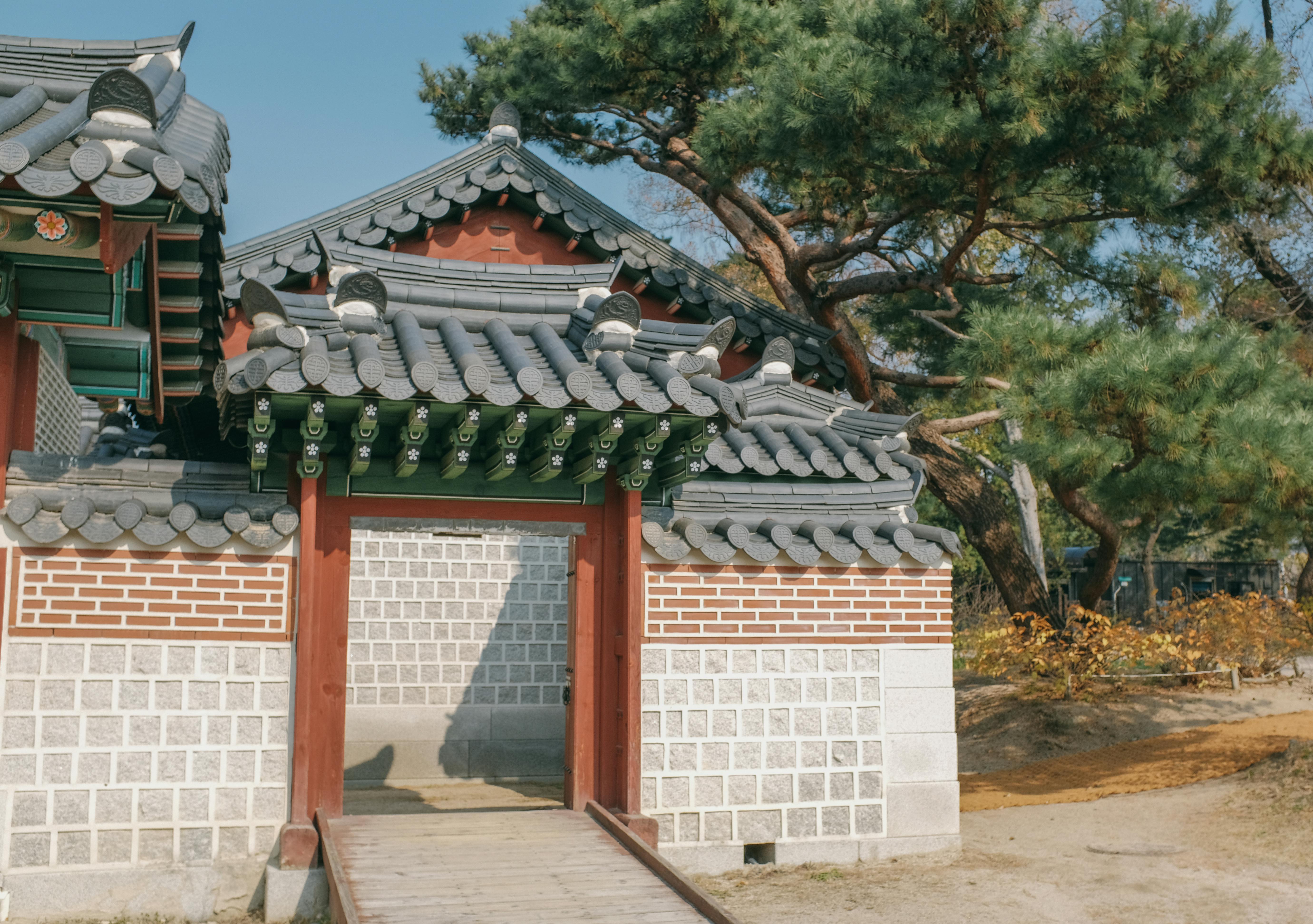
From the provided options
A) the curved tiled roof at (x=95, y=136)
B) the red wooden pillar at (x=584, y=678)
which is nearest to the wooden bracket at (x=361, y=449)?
the curved tiled roof at (x=95, y=136)

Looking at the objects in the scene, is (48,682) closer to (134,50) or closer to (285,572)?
(285,572)

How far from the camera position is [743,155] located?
10.2 metres

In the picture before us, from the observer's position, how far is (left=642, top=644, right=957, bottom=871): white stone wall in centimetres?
722

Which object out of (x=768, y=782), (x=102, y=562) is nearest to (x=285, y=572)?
(x=102, y=562)

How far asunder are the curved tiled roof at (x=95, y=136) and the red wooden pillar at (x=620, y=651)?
297 cm

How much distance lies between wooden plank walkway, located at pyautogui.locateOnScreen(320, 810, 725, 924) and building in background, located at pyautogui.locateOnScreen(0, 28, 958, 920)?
1.28 ft

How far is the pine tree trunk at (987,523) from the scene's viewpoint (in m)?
13.2

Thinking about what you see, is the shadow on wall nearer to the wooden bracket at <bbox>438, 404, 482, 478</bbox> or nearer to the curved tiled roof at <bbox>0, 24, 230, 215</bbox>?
the wooden bracket at <bbox>438, 404, 482, 478</bbox>

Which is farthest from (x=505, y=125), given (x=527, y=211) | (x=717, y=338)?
(x=717, y=338)

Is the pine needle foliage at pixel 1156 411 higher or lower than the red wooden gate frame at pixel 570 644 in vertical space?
higher

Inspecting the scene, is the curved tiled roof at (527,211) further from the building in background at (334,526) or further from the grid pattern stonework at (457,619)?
the grid pattern stonework at (457,619)

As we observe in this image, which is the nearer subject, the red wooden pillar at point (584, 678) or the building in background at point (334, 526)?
the building in background at point (334, 526)

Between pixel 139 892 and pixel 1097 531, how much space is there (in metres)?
8.68

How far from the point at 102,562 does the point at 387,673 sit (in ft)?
15.6
